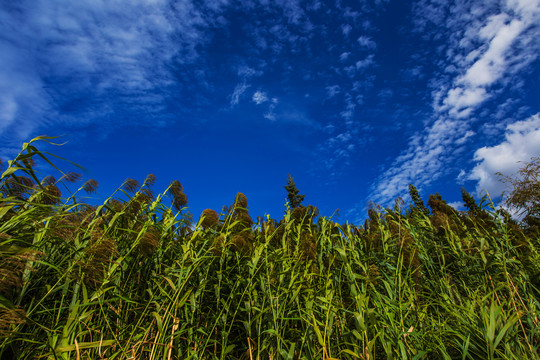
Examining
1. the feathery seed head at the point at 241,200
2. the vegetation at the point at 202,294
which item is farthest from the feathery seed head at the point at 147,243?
the feathery seed head at the point at 241,200

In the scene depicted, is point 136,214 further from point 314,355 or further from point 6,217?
point 314,355

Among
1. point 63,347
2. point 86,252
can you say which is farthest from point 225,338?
point 86,252

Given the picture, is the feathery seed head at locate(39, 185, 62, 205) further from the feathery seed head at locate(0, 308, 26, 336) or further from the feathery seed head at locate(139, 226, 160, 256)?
the feathery seed head at locate(0, 308, 26, 336)

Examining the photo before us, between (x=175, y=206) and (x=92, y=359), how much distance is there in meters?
1.70

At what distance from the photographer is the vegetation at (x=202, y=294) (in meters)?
1.70

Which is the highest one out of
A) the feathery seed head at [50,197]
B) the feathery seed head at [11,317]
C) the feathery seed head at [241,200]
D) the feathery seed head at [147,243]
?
the feathery seed head at [241,200]

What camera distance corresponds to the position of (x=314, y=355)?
1.92 m

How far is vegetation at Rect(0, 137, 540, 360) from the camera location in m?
1.70

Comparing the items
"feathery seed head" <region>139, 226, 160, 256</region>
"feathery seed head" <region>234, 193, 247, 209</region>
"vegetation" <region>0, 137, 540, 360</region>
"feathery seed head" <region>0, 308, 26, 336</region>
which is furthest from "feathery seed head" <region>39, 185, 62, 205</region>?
"feathery seed head" <region>234, 193, 247, 209</region>

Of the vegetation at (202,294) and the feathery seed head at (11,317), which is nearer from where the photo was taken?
the feathery seed head at (11,317)

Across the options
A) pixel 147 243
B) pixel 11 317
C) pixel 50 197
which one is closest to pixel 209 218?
pixel 147 243

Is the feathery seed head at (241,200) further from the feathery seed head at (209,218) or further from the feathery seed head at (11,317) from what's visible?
the feathery seed head at (11,317)

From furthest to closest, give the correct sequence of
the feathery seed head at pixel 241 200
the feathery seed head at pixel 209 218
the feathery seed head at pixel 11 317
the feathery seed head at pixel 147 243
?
the feathery seed head at pixel 241 200
the feathery seed head at pixel 209 218
the feathery seed head at pixel 147 243
the feathery seed head at pixel 11 317

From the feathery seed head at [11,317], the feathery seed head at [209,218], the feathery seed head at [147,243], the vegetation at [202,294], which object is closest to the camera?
the feathery seed head at [11,317]
